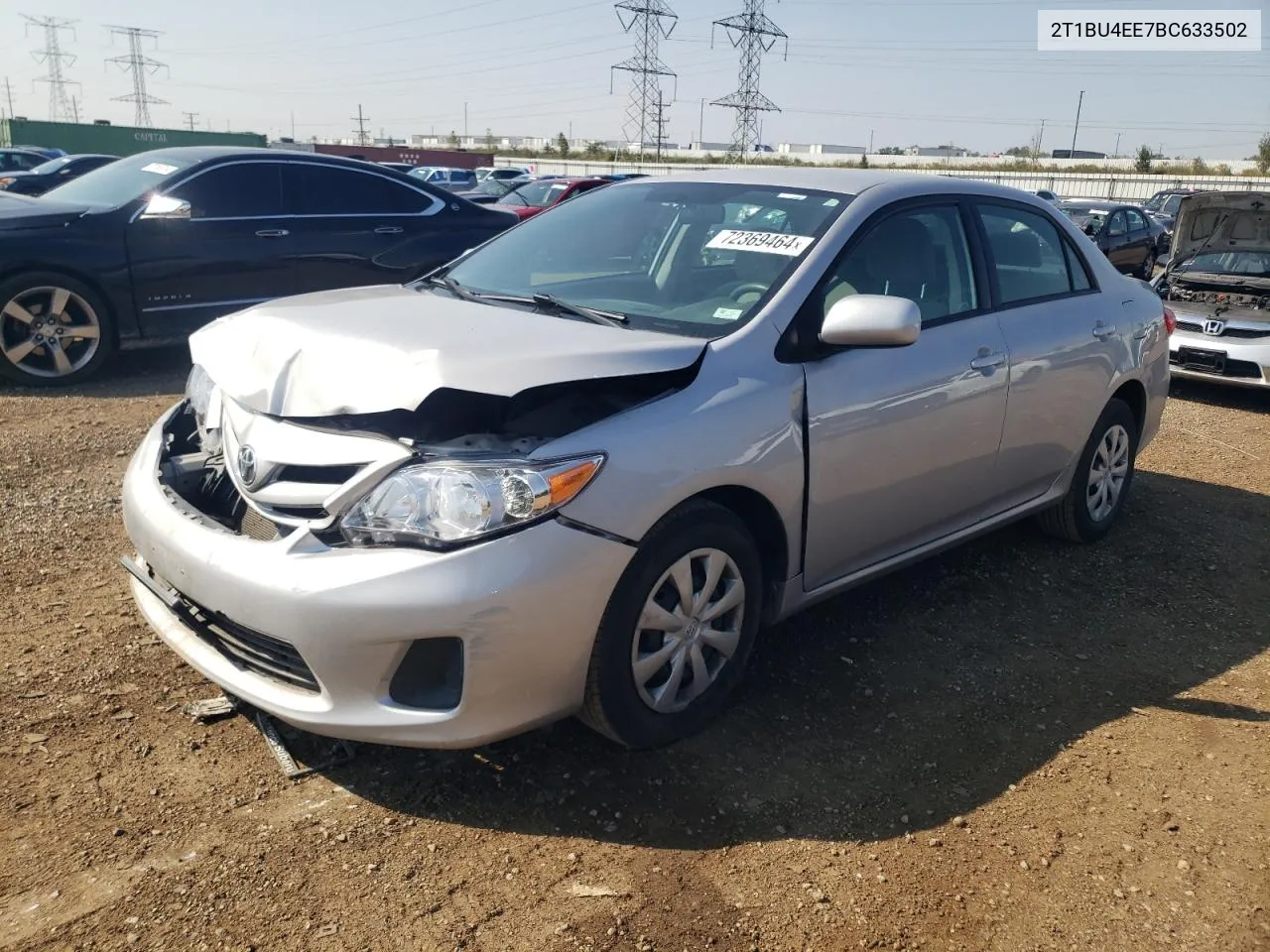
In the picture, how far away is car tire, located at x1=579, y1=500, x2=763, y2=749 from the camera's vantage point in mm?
2701

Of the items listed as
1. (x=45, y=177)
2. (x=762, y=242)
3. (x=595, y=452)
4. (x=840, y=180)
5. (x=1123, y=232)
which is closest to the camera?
(x=595, y=452)

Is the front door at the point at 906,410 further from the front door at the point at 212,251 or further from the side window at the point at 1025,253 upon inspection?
the front door at the point at 212,251

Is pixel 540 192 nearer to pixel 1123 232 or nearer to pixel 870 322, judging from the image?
pixel 1123 232

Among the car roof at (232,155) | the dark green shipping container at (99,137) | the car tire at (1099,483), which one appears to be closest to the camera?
the car tire at (1099,483)

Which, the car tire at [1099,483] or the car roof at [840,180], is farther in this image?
the car tire at [1099,483]

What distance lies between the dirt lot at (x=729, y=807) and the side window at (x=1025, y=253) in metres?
1.37

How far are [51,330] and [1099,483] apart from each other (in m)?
6.68

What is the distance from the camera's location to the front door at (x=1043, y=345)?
410cm

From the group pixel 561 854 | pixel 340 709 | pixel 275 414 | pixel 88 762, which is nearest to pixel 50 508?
pixel 88 762

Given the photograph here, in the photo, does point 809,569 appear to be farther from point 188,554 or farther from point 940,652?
point 188,554

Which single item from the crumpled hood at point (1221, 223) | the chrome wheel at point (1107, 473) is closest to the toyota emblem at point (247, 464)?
the chrome wheel at point (1107, 473)

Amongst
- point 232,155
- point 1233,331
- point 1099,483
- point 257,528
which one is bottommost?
point 1099,483

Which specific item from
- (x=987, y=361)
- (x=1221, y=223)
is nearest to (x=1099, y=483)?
(x=987, y=361)

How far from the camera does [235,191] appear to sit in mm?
7598
